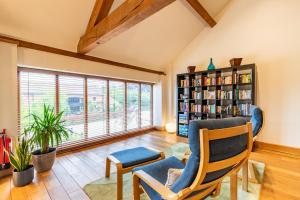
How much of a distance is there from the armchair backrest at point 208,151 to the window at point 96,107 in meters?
3.07

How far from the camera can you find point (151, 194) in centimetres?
119

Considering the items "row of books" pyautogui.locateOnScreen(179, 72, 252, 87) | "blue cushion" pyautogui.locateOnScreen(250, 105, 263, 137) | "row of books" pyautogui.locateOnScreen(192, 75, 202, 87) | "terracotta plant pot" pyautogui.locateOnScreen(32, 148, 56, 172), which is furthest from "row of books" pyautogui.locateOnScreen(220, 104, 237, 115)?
"terracotta plant pot" pyautogui.locateOnScreen(32, 148, 56, 172)

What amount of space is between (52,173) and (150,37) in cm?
340

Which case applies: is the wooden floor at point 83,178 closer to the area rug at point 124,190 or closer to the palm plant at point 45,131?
the area rug at point 124,190

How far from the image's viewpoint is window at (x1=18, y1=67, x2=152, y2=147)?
9.23ft

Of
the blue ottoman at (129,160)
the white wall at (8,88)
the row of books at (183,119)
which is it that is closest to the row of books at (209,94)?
the row of books at (183,119)

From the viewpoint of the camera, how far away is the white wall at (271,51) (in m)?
3.04

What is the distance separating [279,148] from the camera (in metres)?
3.18

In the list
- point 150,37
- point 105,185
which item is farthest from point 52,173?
point 150,37

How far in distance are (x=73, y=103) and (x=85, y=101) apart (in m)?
0.26

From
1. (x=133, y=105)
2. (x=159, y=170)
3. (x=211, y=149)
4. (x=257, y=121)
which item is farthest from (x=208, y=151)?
(x=133, y=105)

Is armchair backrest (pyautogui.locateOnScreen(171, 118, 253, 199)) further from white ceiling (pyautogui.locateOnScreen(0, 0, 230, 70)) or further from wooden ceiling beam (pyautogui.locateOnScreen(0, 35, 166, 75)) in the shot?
wooden ceiling beam (pyautogui.locateOnScreen(0, 35, 166, 75))

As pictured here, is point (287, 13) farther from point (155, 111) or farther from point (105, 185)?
point (105, 185)

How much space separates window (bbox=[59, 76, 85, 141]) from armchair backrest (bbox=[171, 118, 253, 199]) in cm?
298
